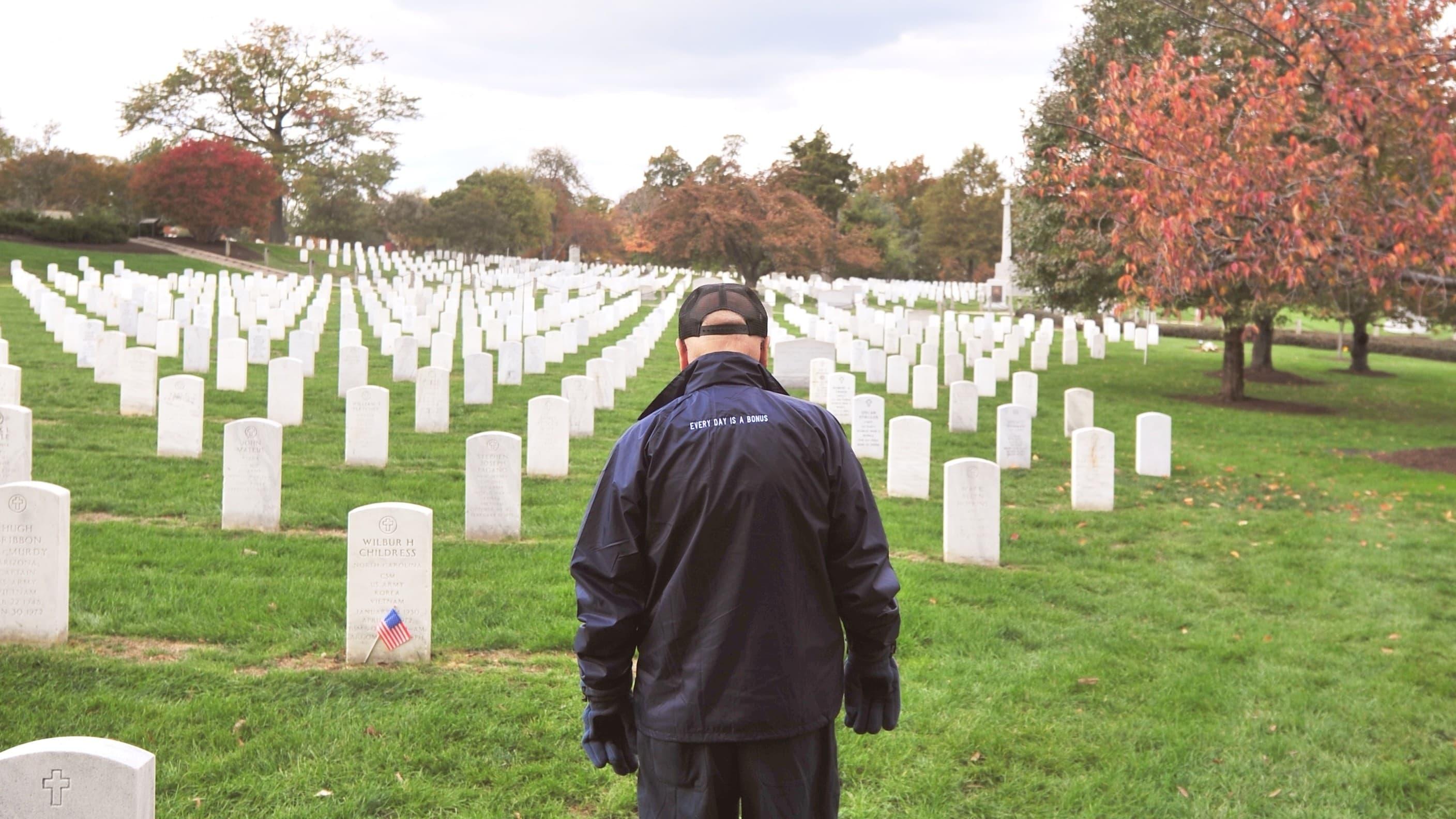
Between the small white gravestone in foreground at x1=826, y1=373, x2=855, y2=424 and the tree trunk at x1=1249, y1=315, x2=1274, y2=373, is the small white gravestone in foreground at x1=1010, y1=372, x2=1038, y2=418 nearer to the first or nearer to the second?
the small white gravestone in foreground at x1=826, y1=373, x2=855, y2=424

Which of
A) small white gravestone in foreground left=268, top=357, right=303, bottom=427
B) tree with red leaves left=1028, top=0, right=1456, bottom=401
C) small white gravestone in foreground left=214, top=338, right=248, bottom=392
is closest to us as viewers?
tree with red leaves left=1028, top=0, right=1456, bottom=401

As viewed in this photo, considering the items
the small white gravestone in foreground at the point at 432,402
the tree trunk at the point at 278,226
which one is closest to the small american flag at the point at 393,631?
the small white gravestone in foreground at the point at 432,402

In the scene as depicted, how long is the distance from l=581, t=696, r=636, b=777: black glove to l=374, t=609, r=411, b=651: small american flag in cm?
326

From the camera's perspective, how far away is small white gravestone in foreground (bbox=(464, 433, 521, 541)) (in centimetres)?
880

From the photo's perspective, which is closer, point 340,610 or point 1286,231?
point 340,610

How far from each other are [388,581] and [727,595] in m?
3.73

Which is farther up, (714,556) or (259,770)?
(714,556)

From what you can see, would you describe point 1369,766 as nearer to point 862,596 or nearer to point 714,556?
point 862,596

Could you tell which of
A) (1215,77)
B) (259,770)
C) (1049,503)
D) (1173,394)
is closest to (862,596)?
(259,770)

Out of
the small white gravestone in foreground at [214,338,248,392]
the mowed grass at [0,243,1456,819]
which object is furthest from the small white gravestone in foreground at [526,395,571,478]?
the small white gravestone in foreground at [214,338,248,392]

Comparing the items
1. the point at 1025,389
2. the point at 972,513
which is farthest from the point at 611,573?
the point at 1025,389

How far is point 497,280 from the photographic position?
5166cm

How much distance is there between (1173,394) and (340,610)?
A: 62.1ft

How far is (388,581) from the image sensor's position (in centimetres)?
620
